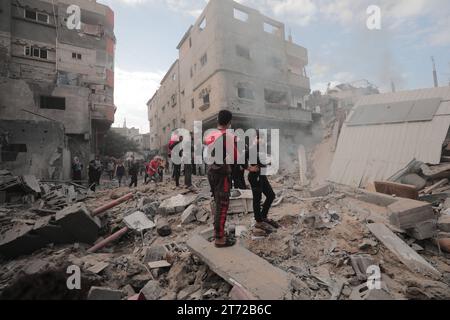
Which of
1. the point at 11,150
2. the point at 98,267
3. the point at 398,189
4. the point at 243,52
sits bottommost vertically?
the point at 98,267

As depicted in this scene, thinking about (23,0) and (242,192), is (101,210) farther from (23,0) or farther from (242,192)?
(23,0)

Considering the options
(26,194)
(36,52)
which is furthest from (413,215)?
(36,52)

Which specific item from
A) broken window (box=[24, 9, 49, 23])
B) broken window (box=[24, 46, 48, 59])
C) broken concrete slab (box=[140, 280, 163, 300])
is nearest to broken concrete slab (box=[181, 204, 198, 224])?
broken concrete slab (box=[140, 280, 163, 300])

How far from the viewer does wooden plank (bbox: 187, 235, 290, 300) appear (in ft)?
7.14

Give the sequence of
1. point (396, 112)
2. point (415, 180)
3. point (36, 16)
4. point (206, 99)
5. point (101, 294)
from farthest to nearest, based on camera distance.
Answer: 1. point (36, 16)
2. point (206, 99)
3. point (396, 112)
4. point (415, 180)
5. point (101, 294)

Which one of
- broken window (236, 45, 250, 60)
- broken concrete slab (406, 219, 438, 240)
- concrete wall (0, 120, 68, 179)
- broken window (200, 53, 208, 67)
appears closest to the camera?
broken concrete slab (406, 219, 438, 240)

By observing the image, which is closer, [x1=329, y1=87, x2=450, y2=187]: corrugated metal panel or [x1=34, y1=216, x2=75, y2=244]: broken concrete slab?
[x1=34, y1=216, x2=75, y2=244]: broken concrete slab

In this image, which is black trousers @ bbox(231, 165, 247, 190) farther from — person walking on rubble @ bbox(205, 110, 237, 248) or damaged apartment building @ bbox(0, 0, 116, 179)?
damaged apartment building @ bbox(0, 0, 116, 179)

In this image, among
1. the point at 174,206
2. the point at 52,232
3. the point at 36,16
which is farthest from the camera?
the point at 36,16

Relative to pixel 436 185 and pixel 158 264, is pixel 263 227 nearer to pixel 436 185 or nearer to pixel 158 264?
pixel 158 264

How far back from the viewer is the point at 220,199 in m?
3.06

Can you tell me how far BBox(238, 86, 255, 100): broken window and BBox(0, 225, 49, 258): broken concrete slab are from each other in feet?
42.9

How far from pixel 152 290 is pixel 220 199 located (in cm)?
130
